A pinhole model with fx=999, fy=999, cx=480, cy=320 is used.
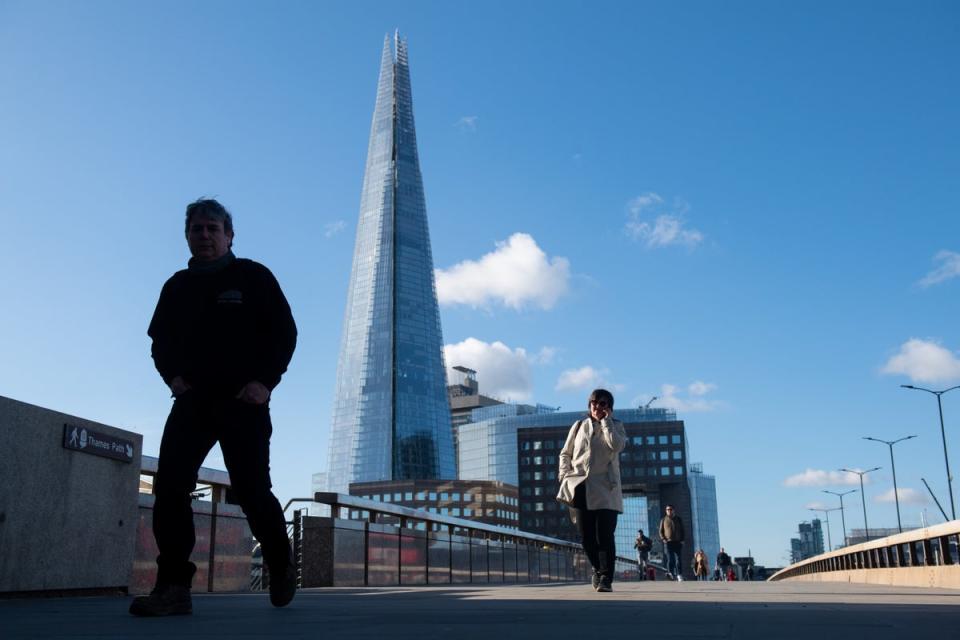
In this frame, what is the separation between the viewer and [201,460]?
5434 millimetres

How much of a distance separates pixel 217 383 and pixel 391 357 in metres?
157

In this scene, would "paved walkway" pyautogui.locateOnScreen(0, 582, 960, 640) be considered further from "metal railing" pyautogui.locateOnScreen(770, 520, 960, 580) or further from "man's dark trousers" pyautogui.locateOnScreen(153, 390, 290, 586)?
"metal railing" pyautogui.locateOnScreen(770, 520, 960, 580)

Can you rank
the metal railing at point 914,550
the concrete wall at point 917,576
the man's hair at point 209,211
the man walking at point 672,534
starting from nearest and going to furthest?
the man's hair at point 209,211 < the metal railing at point 914,550 < the concrete wall at point 917,576 < the man walking at point 672,534

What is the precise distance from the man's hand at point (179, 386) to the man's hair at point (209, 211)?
35.4 inches

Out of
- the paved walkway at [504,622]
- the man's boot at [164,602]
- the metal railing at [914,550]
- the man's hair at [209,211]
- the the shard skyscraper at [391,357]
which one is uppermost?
the the shard skyscraper at [391,357]

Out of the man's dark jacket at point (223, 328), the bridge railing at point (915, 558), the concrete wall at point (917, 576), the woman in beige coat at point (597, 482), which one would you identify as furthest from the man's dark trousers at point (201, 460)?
the concrete wall at point (917, 576)

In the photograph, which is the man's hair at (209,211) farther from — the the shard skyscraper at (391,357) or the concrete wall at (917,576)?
the the shard skyscraper at (391,357)

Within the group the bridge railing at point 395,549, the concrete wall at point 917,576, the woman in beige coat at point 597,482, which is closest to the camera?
the woman in beige coat at point 597,482

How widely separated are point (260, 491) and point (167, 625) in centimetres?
118

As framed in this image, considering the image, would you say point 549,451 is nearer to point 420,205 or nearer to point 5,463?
point 420,205

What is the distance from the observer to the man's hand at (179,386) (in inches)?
212

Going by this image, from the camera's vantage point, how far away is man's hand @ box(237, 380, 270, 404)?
209 inches

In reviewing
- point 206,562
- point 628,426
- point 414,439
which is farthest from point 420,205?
point 206,562

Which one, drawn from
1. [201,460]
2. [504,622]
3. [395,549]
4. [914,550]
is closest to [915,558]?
[914,550]
